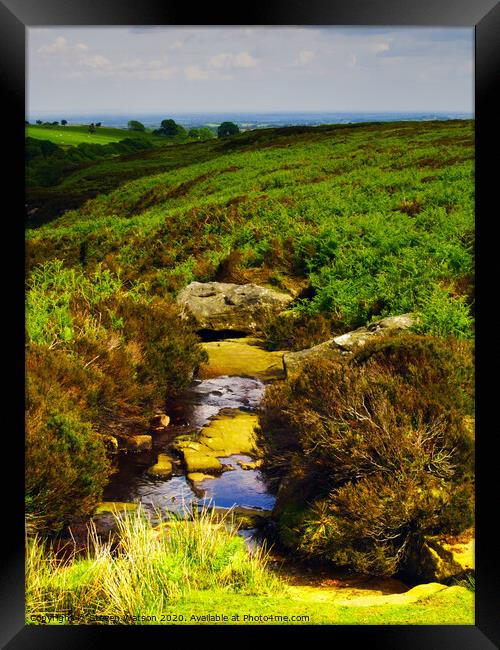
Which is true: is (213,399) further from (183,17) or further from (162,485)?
(183,17)

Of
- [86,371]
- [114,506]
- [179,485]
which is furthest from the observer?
[86,371]

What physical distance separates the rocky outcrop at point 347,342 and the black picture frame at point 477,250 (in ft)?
8.03

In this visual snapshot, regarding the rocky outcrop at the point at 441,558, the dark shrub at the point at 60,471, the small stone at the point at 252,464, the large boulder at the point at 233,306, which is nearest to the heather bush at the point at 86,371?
the dark shrub at the point at 60,471

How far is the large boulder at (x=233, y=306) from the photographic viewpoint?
36.9 feet

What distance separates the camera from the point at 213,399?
952cm

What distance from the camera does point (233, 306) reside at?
452 inches

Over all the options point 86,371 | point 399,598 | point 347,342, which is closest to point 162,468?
point 86,371

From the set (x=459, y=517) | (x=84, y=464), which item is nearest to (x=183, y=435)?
(x=84, y=464)

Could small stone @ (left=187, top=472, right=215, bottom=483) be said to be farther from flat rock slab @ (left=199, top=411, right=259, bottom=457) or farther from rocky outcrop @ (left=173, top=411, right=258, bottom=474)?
flat rock slab @ (left=199, top=411, right=259, bottom=457)

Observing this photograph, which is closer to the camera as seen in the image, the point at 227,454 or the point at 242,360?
the point at 227,454

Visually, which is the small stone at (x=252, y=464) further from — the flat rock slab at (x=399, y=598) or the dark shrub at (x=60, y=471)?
the flat rock slab at (x=399, y=598)

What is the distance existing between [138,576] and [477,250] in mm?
3901

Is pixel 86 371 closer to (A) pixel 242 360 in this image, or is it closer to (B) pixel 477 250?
(A) pixel 242 360

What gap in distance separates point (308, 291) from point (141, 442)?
3.94 metres
